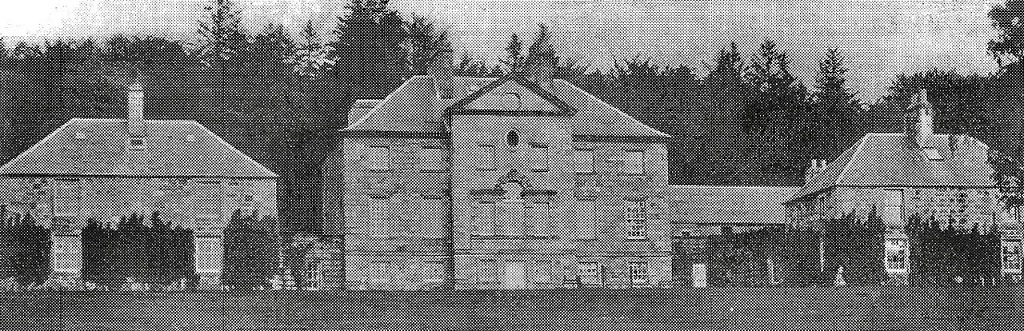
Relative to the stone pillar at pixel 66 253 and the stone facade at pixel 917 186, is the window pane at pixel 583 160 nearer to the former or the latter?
the stone facade at pixel 917 186

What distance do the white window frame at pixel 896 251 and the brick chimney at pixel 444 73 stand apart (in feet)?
52.7

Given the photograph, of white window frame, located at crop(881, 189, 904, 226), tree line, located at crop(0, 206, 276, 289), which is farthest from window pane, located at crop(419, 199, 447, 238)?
white window frame, located at crop(881, 189, 904, 226)

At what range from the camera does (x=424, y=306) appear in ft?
114

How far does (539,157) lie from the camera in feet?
176

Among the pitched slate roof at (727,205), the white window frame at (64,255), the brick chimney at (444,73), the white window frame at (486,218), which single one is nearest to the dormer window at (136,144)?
the white window frame at (64,255)

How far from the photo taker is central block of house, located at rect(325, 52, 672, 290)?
53.2 metres

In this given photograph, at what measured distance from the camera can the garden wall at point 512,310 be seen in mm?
31734

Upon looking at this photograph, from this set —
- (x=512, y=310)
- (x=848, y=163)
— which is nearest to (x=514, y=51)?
(x=848, y=163)

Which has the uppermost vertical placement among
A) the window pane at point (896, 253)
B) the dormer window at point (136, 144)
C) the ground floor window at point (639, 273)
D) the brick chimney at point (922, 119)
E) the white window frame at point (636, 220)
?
the brick chimney at point (922, 119)

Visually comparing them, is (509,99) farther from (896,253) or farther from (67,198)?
(896,253)

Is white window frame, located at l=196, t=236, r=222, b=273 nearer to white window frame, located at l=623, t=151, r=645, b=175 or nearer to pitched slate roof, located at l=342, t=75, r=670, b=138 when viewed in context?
pitched slate roof, located at l=342, t=75, r=670, b=138

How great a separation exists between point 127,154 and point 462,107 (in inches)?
440

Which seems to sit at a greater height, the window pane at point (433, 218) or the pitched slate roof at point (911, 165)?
the pitched slate roof at point (911, 165)

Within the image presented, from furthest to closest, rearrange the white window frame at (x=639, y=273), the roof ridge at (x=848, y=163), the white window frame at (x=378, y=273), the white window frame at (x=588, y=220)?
the roof ridge at (x=848, y=163) → the white window frame at (x=639, y=273) → the white window frame at (x=588, y=220) → the white window frame at (x=378, y=273)
